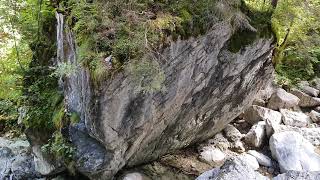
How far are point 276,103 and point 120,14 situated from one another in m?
5.07

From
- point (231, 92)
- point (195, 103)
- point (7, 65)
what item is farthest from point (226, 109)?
point (7, 65)

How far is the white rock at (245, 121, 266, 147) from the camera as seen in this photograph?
677cm

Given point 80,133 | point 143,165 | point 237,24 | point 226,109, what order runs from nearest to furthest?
point 80,133 < point 237,24 < point 143,165 < point 226,109

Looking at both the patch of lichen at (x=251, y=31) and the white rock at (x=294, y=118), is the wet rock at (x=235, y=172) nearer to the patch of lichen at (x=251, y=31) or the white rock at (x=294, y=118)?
the patch of lichen at (x=251, y=31)

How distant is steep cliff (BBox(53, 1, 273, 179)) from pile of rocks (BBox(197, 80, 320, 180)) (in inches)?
34.6

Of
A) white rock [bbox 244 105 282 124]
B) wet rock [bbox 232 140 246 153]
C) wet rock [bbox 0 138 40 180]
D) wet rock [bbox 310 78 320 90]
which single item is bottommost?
wet rock [bbox 0 138 40 180]

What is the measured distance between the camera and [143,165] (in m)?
5.82

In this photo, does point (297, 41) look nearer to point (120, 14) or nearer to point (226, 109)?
point (226, 109)

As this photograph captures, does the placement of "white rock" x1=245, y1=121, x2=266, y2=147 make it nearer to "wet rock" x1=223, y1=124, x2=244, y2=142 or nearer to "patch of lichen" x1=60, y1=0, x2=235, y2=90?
"wet rock" x1=223, y1=124, x2=244, y2=142

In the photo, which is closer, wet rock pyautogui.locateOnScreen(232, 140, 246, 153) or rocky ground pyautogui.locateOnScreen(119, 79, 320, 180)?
rocky ground pyautogui.locateOnScreen(119, 79, 320, 180)

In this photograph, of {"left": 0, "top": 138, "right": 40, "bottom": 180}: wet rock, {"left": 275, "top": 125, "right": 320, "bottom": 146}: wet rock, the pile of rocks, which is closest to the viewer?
the pile of rocks

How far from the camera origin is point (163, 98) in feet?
15.7

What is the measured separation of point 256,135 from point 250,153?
0.46m

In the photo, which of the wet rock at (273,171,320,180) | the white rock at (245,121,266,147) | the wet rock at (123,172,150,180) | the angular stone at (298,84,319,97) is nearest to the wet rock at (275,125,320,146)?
the white rock at (245,121,266,147)
